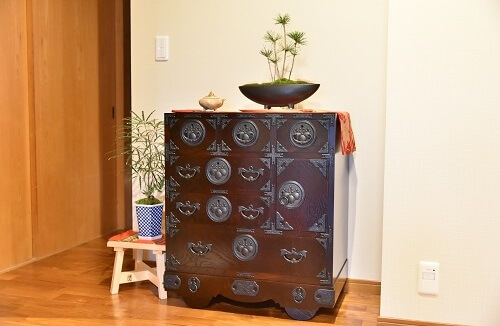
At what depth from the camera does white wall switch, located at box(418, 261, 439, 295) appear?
222cm

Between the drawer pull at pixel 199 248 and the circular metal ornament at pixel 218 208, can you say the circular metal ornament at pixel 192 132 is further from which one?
the drawer pull at pixel 199 248

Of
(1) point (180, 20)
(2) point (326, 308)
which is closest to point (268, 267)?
(2) point (326, 308)

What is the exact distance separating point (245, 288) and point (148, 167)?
832 mm

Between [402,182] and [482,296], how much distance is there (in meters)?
0.52

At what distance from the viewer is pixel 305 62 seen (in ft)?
9.16

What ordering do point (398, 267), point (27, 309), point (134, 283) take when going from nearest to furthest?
point (398, 267) → point (27, 309) → point (134, 283)

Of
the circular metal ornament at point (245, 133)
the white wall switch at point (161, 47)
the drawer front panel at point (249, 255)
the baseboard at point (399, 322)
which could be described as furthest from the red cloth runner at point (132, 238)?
the baseboard at point (399, 322)

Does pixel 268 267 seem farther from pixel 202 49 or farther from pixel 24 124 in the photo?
pixel 24 124

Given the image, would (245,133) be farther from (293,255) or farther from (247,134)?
(293,255)

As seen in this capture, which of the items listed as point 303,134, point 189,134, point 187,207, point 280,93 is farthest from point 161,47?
point 303,134

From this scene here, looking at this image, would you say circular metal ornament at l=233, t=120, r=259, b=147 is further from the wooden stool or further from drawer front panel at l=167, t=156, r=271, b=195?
the wooden stool

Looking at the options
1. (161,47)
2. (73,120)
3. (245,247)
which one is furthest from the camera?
(73,120)

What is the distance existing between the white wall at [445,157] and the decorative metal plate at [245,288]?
0.57 meters

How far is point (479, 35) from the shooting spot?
6.95ft
